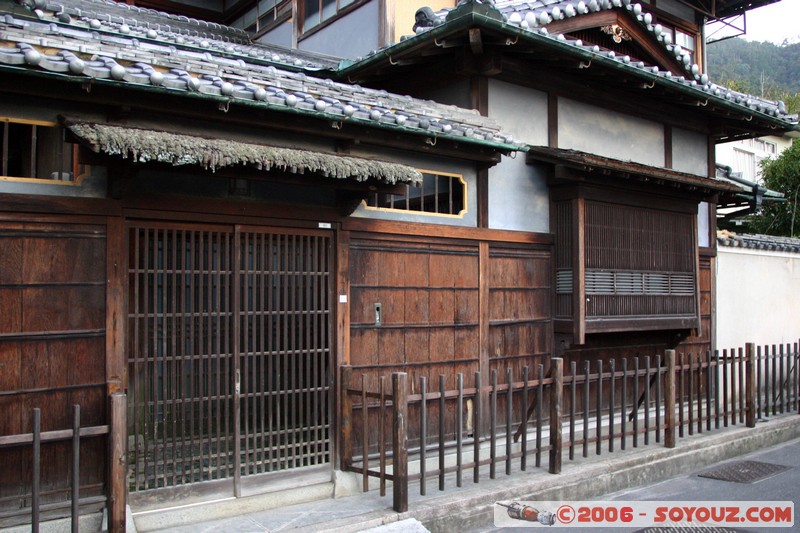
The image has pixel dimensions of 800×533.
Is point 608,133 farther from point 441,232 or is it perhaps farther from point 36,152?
point 36,152

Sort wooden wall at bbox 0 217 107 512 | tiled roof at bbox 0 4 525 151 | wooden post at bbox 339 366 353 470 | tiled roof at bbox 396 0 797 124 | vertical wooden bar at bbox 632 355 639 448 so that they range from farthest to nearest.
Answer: vertical wooden bar at bbox 632 355 639 448, tiled roof at bbox 396 0 797 124, wooden post at bbox 339 366 353 470, wooden wall at bbox 0 217 107 512, tiled roof at bbox 0 4 525 151

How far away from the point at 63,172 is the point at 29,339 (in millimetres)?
1536

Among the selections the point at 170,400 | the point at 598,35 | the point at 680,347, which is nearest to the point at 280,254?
the point at 170,400

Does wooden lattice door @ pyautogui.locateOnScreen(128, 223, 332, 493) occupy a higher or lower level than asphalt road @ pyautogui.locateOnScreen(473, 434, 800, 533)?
higher

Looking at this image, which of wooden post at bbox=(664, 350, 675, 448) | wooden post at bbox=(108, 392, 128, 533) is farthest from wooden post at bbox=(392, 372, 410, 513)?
wooden post at bbox=(664, 350, 675, 448)

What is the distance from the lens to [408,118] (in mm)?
7926

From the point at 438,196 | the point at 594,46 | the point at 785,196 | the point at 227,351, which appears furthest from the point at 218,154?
the point at 785,196

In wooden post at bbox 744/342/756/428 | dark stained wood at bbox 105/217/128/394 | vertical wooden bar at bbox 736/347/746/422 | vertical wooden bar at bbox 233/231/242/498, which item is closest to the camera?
dark stained wood at bbox 105/217/128/394

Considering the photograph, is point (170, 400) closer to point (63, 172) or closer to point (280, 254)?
point (280, 254)

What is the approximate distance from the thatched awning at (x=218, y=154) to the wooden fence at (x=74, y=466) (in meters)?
2.05

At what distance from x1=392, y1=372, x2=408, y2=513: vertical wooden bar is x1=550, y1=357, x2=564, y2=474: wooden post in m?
2.31

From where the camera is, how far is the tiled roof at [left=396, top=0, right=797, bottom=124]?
9062 mm

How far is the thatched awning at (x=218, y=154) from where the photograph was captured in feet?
18.6

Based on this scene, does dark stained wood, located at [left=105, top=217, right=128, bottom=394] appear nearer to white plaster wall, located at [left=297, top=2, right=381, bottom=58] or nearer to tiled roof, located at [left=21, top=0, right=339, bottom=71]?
tiled roof, located at [left=21, top=0, right=339, bottom=71]
